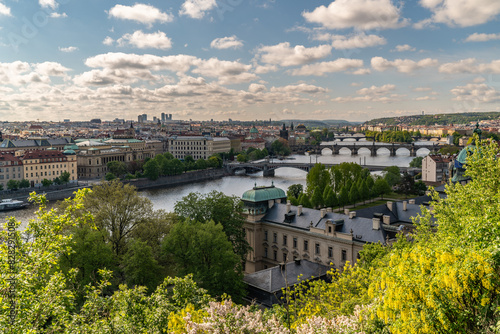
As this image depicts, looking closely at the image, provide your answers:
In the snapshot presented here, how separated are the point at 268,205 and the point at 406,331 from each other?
23.6 meters

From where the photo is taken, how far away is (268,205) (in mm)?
30141

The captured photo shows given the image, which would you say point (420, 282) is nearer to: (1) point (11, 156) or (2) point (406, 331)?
(2) point (406, 331)

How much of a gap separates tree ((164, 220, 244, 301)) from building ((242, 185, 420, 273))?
624cm

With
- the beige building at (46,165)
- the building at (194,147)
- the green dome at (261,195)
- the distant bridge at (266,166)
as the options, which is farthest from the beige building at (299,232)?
the building at (194,147)

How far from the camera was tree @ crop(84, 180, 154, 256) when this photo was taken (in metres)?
25.2

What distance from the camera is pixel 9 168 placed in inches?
2616

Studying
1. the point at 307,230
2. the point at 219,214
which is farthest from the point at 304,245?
the point at 219,214

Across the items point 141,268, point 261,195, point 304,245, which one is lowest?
point 304,245

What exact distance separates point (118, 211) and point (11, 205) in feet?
118

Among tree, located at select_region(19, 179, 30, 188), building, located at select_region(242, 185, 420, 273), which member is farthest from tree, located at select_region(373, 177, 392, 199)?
tree, located at select_region(19, 179, 30, 188)

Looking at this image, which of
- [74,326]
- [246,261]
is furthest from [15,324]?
[246,261]

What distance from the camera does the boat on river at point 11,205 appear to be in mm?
53625

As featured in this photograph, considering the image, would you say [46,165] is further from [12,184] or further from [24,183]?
[12,184]

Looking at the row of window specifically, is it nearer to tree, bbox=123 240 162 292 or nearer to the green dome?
the green dome
